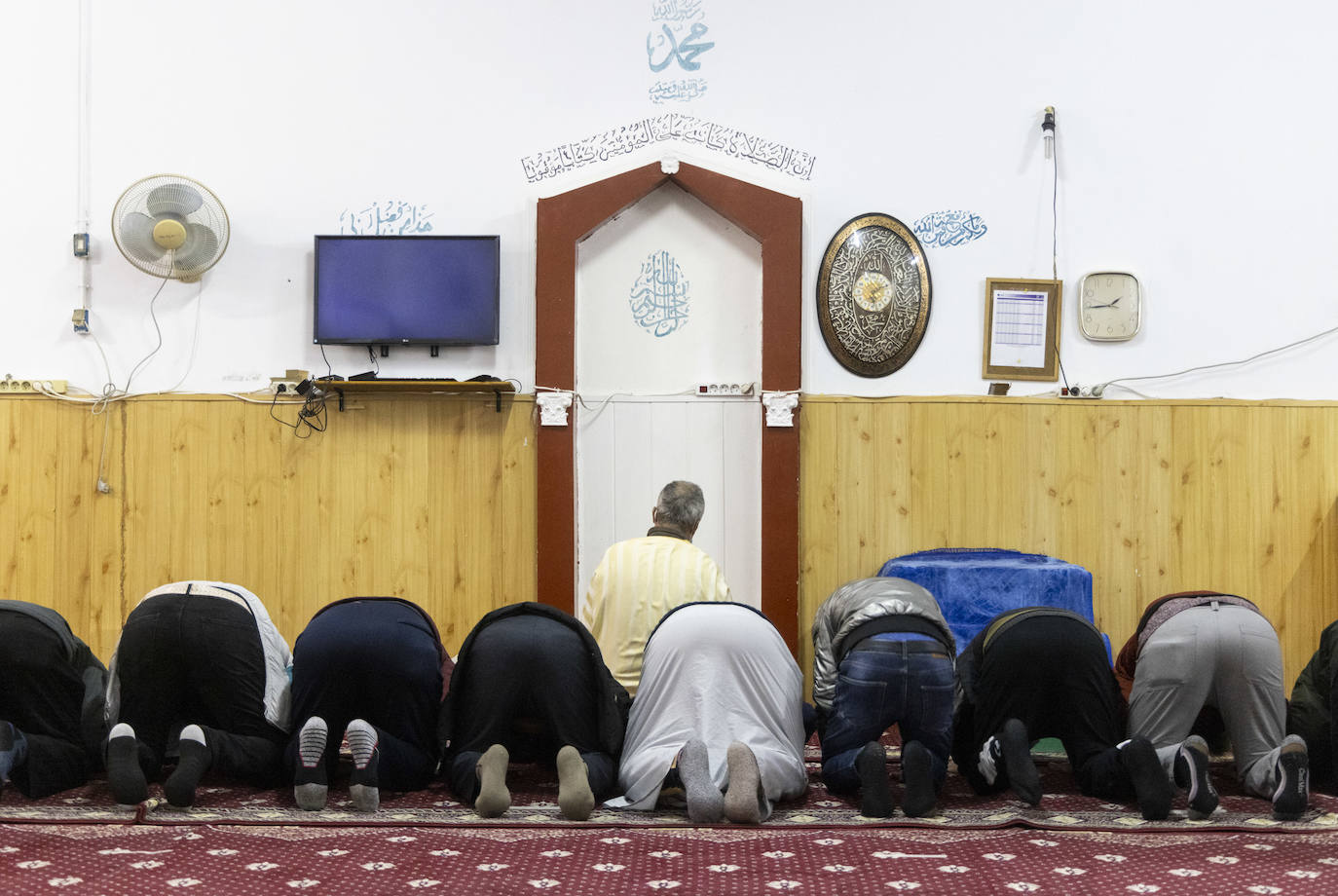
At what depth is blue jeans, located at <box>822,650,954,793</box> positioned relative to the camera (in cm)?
333

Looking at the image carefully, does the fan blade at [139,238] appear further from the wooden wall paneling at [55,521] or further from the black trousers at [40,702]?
the black trousers at [40,702]

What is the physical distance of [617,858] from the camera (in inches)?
110

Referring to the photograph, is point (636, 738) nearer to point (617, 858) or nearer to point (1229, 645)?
point (617, 858)

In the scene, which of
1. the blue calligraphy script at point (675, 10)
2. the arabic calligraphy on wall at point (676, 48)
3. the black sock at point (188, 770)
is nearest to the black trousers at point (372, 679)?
the black sock at point (188, 770)

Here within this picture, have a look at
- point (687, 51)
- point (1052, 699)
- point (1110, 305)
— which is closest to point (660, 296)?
point (687, 51)

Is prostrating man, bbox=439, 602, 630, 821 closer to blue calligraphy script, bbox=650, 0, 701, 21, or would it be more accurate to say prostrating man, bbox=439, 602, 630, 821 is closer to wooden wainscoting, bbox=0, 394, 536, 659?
wooden wainscoting, bbox=0, 394, 536, 659

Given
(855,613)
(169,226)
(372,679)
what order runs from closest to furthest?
(372,679) → (855,613) → (169,226)

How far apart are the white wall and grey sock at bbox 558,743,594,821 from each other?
264cm

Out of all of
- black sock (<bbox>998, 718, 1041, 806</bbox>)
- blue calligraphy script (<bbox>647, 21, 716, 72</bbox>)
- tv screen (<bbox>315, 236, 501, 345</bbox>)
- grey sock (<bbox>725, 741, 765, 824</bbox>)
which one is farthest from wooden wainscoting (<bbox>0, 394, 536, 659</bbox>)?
black sock (<bbox>998, 718, 1041, 806</bbox>)

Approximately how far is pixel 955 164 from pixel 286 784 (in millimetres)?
4117

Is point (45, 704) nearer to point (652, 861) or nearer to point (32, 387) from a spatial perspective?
point (652, 861)

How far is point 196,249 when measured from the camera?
538cm

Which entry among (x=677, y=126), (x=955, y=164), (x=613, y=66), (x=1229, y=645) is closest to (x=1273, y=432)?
(x=955, y=164)

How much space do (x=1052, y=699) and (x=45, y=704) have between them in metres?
3.14
